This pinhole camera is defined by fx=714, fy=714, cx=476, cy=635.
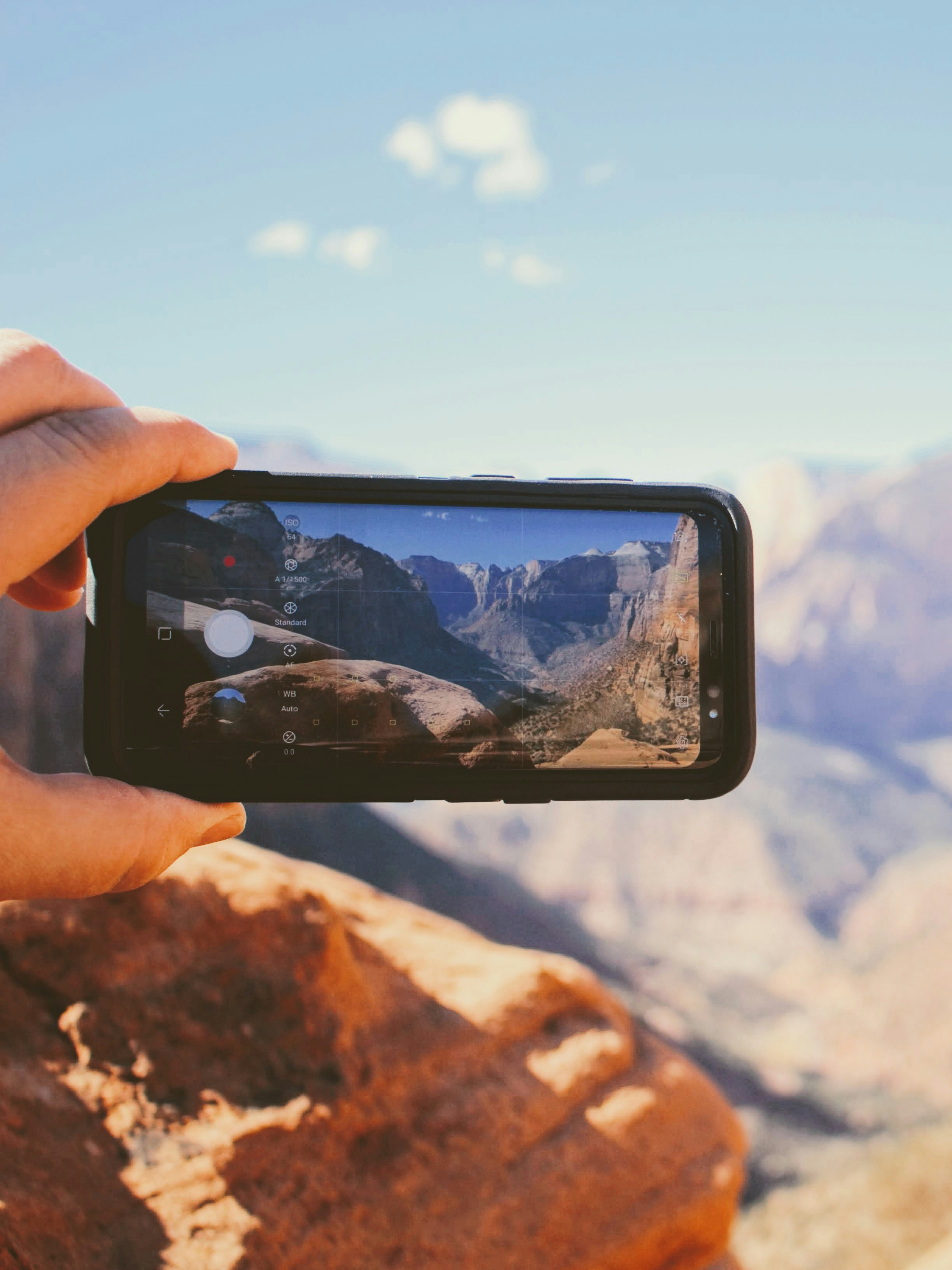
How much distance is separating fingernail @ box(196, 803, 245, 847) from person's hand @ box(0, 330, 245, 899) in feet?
0.22

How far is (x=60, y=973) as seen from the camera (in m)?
1.41

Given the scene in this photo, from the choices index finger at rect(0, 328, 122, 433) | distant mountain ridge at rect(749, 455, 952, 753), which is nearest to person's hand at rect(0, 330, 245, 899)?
index finger at rect(0, 328, 122, 433)

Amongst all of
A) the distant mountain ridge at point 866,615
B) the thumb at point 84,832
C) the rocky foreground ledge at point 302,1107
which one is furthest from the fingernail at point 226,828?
the distant mountain ridge at point 866,615

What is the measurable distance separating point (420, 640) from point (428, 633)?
0.05 feet

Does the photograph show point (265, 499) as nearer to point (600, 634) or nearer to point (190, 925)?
point (600, 634)

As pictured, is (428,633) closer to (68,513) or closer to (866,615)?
(68,513)

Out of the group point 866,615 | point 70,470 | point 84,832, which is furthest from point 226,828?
point 866,615

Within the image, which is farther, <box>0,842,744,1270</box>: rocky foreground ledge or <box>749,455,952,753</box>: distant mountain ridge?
<box>749,455,952,753</box>: distant mountain ridge

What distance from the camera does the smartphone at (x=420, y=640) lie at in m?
1.02

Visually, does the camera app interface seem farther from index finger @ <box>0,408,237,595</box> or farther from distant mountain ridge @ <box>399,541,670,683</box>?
index finger @ <box>0,408,237,595</box>

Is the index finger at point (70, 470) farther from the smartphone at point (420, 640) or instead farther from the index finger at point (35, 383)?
the smartphone at point (420, 640)

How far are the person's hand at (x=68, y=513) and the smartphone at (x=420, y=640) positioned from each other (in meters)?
0.11

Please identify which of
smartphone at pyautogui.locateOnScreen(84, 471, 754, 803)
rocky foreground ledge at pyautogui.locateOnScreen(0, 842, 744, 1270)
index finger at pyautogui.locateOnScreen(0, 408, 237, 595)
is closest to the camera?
index finger at pyautogui.locateOnScreen(0, 408, 237, 595)

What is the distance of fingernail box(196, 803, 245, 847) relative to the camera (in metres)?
1.02
